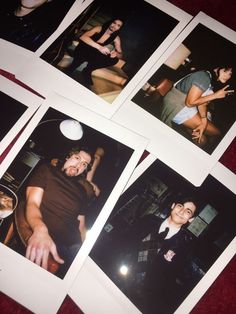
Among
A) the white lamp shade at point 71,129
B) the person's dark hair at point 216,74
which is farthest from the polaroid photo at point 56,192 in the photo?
the person's dark hair at point 216,74

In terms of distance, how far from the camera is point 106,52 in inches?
29.0

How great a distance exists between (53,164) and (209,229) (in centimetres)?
35

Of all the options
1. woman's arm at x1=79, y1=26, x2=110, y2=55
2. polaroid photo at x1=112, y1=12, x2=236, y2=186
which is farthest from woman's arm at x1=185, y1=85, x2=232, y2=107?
woman's arm at x1=79, y1=26, x2=110, y2=55

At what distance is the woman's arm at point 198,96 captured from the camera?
71cm

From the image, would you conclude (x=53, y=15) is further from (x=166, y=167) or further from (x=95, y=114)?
(x=166, y=167)

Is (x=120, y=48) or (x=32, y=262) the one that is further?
(x=120, y=48)

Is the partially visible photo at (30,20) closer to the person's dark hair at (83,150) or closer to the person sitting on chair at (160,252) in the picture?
the person's dark hair at (83,150)

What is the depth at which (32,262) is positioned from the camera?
61 centimetres

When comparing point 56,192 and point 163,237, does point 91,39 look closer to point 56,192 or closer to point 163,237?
point 56,192

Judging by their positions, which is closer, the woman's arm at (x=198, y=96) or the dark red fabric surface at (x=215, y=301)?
the dark red fabric surface at (x=215, y=301)

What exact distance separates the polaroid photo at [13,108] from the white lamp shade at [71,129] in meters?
0.08

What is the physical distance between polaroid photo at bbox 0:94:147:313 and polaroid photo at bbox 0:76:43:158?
0.06ft

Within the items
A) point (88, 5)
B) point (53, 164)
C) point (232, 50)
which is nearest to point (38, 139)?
point (53, 164)

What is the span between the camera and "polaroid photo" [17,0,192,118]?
71cm
